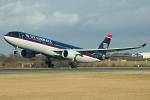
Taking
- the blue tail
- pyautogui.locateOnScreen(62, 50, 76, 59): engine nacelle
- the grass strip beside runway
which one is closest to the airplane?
pyautogui.locateOnScreen(62, 50, 76, 59): engine nacelle

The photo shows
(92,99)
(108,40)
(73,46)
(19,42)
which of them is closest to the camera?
(92,99)

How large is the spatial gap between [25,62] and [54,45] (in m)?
20.2

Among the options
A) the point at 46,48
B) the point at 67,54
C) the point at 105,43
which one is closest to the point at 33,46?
the point at 46,48

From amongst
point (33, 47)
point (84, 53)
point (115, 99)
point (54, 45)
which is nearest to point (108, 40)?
point (84, 53)

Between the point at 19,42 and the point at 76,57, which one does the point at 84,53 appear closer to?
the point at 76,57

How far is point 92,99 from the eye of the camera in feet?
48.3

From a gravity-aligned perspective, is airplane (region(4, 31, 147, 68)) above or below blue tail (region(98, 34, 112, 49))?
below

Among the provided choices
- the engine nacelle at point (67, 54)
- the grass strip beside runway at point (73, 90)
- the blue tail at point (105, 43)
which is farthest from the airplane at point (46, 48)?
the grass strip beside runway at point (73, 90)

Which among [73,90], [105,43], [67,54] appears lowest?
[73,90]

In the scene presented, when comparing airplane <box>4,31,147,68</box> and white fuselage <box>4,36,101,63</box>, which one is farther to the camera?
airplane <box>4,31,147,68</box>

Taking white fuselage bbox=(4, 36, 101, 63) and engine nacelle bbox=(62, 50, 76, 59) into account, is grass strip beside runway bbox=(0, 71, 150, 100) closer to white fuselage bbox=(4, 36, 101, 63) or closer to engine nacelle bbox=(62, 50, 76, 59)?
white fuselage bbox=(4, 36, 101, 63)

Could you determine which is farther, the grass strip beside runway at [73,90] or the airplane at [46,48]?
the airplane at [46,48]

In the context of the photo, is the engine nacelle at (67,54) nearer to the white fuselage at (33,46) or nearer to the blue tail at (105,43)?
the white fuselage at (33,46)

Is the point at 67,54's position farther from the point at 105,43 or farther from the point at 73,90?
the point at 73,90
